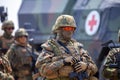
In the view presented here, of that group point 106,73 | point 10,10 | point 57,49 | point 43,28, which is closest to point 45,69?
point 57,49

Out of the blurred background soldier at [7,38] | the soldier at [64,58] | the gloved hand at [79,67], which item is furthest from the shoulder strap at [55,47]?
the blurred background soldier at [7,38]

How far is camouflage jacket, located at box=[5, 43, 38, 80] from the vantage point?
14.1 meters

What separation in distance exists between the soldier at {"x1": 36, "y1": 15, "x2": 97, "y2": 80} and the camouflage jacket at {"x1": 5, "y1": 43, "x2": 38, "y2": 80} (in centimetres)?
419

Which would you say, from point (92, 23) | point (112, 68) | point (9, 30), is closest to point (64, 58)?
point (112, 68)

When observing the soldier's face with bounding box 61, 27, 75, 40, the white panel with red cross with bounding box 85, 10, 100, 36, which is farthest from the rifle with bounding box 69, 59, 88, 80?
the white panel with red cross with bounding box 85, 10, 100, 36

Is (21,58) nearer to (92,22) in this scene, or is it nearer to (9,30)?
(9,30)

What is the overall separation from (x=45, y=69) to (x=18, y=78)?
15.0 ft

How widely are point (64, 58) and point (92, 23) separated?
420 centimetres

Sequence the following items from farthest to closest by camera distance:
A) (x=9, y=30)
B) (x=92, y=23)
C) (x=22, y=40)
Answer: (x=9, y=30)
(x=22, y=40)
(x=92, y=23)

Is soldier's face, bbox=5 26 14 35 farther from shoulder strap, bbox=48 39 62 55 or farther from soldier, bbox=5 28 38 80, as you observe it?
shoulder strap, bbox=48 39 62 55

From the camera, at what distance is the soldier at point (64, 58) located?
31.9 ft

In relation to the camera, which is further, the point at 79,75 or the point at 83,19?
the point at 83,19

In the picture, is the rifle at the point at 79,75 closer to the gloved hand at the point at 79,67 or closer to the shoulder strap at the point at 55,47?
the gloved hand at the point at 79,67

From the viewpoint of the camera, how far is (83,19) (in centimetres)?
1419
